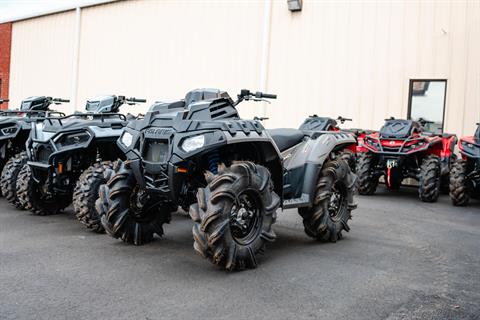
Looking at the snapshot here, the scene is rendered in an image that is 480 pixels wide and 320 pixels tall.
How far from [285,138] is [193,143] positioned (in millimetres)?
1779

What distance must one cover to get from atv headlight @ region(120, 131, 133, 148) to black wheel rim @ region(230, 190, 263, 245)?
1206 millimetres

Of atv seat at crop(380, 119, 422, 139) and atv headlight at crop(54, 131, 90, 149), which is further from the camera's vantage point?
atv seat at crop(380, 119, 422, 139)

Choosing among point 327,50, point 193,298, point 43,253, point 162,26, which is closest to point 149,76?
point 162,26

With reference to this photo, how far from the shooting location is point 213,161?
5.16 m

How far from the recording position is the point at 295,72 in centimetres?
1448

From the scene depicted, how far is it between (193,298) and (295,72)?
36.4 feet

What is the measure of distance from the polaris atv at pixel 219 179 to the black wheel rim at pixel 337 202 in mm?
15

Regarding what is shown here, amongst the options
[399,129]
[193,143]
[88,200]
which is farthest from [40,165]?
[399,129]

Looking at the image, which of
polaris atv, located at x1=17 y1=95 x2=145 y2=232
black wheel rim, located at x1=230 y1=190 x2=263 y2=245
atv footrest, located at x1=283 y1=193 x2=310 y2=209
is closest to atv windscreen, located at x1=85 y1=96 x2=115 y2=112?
polaris atv, located at x1=17 y1=95 x2=145 y2=232

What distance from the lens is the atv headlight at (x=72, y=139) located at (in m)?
6.81

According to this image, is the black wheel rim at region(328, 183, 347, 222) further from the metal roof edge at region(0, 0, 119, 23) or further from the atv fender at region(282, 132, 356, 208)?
the metal roof edge at region(0, 0, 119, 23)

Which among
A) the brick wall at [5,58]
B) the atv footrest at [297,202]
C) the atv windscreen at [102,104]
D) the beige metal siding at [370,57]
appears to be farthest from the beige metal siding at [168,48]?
the atv footrest at [297,202]

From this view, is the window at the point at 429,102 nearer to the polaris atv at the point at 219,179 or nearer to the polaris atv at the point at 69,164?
the polaris atv at the point at 219,179

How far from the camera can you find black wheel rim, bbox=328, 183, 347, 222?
→ 6293mm
